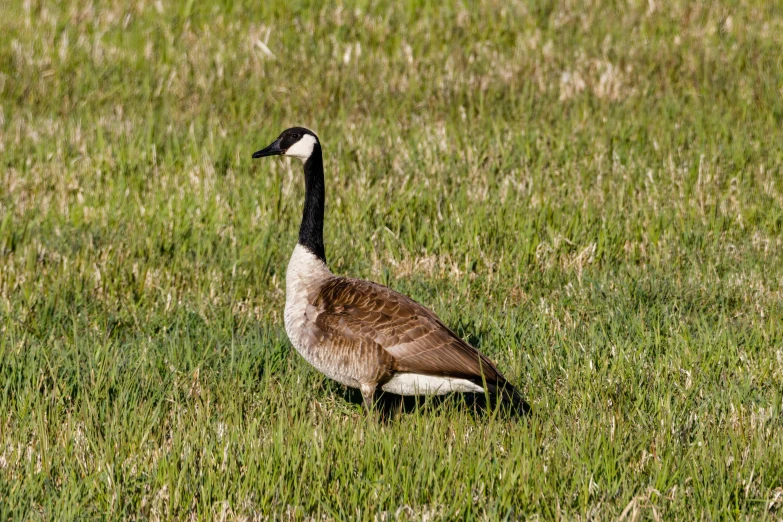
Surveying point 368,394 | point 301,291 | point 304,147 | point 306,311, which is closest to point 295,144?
point 304,147

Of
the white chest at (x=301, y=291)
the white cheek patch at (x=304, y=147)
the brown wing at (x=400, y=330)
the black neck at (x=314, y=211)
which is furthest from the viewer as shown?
the white cheek patch at (x=304, y=147)

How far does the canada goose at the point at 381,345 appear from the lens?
5.34 meters

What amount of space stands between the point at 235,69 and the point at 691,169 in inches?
202

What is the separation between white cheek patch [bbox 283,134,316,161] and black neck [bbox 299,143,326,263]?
0.03m

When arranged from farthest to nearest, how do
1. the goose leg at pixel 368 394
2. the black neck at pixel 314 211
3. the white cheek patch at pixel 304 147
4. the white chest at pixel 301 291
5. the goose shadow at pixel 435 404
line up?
the white cheek patch at pixel 304 147, the black neck at pixel 314 211, the white chest at pixel 301 291, the goose leg at pixel 368 394, the goose shadow at pixel 435 404

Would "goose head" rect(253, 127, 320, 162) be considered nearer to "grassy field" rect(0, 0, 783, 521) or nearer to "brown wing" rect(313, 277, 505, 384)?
"brown wing" rect(313, 277, 505, 384)

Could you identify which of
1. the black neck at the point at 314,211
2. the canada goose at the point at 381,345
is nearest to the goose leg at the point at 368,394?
the canada goose at the point at 381,345

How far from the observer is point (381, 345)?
5.45 m

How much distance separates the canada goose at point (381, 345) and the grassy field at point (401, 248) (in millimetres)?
209

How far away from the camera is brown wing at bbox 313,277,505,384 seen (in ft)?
17.4

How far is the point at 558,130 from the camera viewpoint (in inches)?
386

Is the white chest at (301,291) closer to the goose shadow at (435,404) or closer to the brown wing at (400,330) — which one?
the brown wing at (400,330)

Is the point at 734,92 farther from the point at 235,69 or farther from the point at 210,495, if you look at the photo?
the point at 210,495

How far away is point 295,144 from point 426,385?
6.22ft
